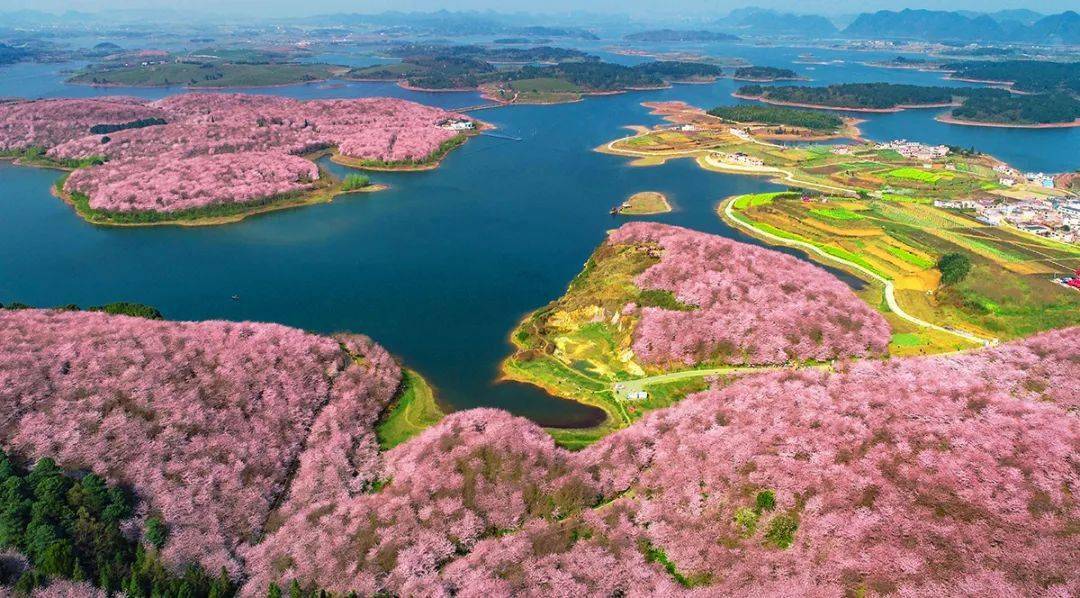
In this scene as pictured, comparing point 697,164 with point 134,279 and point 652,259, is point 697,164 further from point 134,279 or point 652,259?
point 134,279

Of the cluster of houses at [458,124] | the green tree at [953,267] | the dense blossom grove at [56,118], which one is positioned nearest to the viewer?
the green tree at [953,267]

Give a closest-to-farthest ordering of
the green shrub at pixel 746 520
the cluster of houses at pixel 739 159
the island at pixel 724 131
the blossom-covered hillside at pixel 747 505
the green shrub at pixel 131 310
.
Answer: the blossom-covered hillside at pixel 747 505
the green shrub at pixel 746 520
the green shrub at pixel 131 310
the cluster of houses at pixel 739 159
the island at pixel 724 131

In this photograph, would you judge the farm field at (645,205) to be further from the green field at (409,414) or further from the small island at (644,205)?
the green field at (409,414)

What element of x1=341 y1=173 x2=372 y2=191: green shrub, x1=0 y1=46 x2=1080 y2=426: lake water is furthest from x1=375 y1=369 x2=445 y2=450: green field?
x1=341 y1=173 x2=372 y2=191: green shrub

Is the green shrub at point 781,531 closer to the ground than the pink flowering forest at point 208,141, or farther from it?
closer to the ground

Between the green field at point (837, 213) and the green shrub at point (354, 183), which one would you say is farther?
the green shrub at point (354, 183)

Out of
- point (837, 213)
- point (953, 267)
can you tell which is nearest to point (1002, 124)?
point (837, 213)

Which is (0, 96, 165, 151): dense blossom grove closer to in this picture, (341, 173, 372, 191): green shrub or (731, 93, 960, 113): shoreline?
(341, 173, 372, 191): green shrub

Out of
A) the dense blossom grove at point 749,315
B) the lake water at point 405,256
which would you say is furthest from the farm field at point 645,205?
the dense blossom grove at point 749,315
